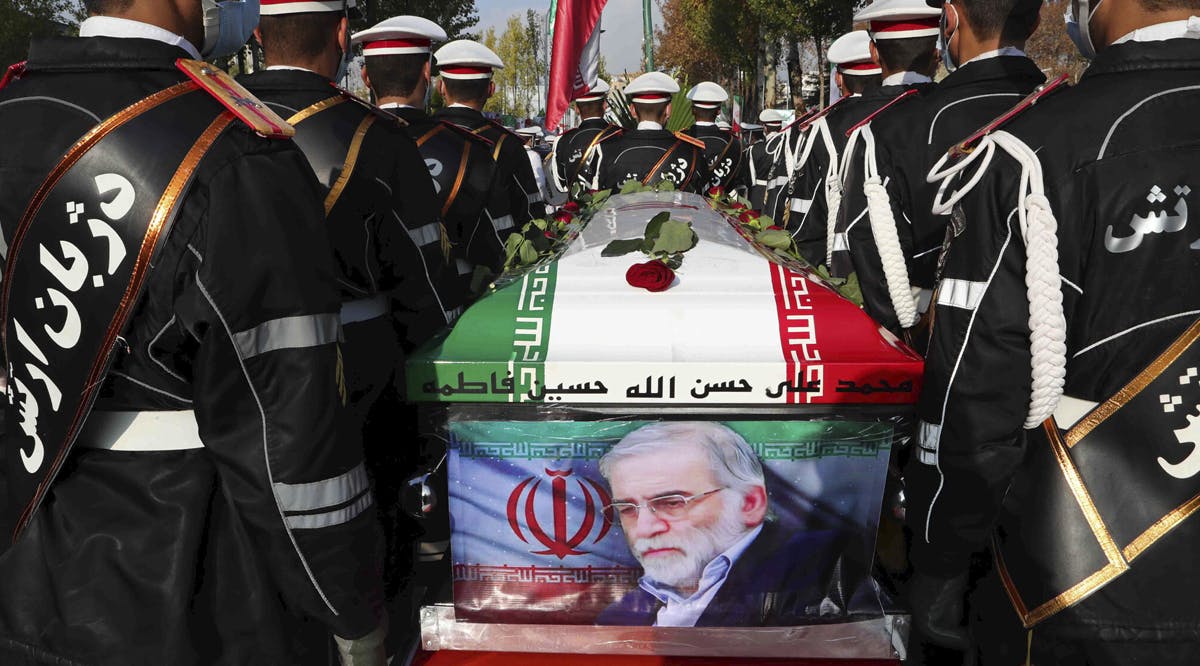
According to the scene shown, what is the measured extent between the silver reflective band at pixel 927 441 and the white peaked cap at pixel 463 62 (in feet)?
11.8

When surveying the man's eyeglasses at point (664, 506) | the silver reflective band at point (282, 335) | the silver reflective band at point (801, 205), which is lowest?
the man's eyeglasses at point (664, 506)

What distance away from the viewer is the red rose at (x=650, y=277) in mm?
2061

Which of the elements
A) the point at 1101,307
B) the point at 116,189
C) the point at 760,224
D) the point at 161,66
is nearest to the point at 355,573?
the point at 116,189

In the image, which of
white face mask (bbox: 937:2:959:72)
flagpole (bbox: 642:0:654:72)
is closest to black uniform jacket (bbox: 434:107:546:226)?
white face mask (bbox: 937:2:959:72)

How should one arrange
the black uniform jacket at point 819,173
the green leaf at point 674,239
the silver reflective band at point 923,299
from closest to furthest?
the green leaf at point 674,239
the silver reflective band at point 923,299
the black uniform jacket at point 819,173

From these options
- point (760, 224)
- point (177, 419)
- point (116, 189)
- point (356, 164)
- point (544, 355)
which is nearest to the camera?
point (116, 189)

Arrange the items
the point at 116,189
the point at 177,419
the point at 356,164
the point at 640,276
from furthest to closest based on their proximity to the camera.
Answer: the point at 356,164 < the point at 640,276 < the point at 177,419 < the point at 116,189

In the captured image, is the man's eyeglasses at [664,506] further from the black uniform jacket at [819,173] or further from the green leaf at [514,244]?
the black uniform jacket at [819,173]

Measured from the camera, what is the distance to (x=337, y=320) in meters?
1.53

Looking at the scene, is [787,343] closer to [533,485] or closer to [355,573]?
[533,485]

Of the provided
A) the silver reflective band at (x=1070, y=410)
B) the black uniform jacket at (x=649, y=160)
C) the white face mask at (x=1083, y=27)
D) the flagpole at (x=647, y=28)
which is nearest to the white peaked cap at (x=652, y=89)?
the black uniform jacket at (x=649, y=160)

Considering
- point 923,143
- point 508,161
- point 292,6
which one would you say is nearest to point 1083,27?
point 923,143

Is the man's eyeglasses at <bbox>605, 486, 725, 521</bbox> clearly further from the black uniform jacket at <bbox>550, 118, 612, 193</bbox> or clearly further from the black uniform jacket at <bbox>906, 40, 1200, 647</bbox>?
the black uniform jacket at <bbox>550, 118, 612, 193</bbox>

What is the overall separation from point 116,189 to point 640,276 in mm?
1089
